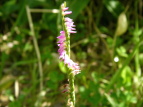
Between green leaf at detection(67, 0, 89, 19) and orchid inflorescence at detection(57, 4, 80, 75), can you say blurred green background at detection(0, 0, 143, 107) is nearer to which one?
green leaf at detection(67, 0, 89, 19)

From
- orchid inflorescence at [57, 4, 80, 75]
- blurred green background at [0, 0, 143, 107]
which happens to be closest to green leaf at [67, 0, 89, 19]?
blurred green background at [0, 0, 143, 107]

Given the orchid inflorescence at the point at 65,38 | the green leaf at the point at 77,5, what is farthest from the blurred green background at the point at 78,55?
the orchid inflorescence at the point at 65,38

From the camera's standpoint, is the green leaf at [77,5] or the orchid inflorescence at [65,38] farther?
the green leaf at [77,5]

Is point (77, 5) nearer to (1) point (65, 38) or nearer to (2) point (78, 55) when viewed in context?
(2) point (78, 55)

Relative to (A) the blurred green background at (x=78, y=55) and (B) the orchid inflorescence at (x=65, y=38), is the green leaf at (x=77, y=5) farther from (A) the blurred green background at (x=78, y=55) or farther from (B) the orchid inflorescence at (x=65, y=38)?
(B) the orchid inflorescence at (x=65, y=38)

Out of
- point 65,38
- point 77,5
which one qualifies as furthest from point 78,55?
point 65,38

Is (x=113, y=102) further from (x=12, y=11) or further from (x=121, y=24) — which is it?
(x=12, y=11)

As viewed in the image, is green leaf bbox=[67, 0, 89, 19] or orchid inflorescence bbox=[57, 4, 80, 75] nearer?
orchid inflorescence bbox=[57, 4, 80, 75]

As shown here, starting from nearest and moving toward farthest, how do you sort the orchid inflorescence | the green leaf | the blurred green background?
the orchid inflorescence → the blurred green background → the green leaf
